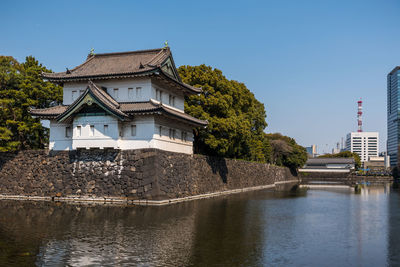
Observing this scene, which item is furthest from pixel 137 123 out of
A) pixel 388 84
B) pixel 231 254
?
pixel 388 84

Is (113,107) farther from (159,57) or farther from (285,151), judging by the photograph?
(285,151)

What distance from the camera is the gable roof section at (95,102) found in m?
25.7

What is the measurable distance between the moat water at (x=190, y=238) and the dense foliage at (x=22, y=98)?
477 inches

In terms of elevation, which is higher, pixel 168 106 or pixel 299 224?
pixel 168 106

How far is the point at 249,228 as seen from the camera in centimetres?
1688

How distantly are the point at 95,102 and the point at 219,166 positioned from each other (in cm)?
1665

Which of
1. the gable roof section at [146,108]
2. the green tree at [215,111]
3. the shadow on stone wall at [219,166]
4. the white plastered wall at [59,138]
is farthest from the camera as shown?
the shadow on stone wall at [219,166]

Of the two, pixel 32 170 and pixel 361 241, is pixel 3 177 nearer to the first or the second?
pixel 32 170

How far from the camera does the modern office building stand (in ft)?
518

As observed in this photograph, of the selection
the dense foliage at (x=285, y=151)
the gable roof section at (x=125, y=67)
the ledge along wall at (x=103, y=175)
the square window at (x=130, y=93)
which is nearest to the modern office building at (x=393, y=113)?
the dense foliage at (x=285, y=151)

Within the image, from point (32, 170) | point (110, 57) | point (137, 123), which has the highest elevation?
point (110, 57)

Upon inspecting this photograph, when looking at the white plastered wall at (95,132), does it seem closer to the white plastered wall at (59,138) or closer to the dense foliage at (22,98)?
the white plastered wall at (59,138)

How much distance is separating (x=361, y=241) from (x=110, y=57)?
82.1 ft

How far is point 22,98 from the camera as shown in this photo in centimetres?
3284
